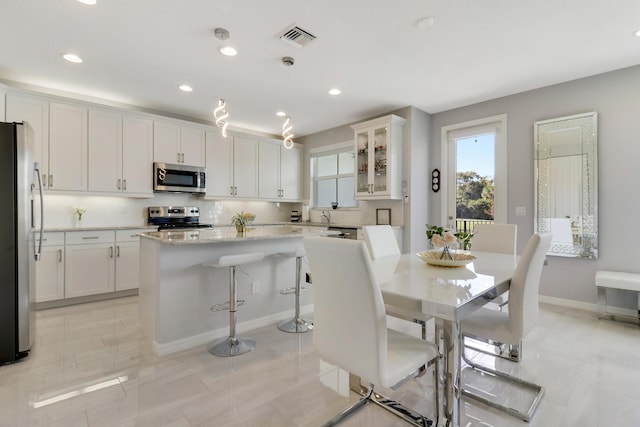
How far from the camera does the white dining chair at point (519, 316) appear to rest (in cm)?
161

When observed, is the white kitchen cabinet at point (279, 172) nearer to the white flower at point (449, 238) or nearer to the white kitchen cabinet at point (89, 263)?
the white kitchen cabinet at point (89, 263)

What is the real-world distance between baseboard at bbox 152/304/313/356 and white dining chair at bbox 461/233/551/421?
1.84 meters

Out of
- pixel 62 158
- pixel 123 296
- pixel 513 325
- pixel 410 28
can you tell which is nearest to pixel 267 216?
pixel 123 296

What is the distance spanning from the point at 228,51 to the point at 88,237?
280 cm

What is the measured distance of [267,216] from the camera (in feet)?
20.3

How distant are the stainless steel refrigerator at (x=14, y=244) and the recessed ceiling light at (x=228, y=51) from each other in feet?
5.49

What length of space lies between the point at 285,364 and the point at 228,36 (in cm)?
269

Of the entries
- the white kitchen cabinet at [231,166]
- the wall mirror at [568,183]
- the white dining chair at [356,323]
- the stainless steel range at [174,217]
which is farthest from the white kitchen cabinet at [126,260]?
the wall mirror at [568,183]

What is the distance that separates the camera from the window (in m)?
5.57

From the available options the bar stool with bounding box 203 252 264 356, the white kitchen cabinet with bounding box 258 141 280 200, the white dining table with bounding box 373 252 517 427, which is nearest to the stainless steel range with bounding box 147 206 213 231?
the white kitchen cabinet with bounding box 258 141 280 200

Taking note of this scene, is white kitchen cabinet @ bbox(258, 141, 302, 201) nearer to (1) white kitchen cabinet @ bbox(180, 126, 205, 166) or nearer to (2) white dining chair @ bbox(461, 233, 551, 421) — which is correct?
(1) white kitchen cabinet @ bbox(180, 126, 205, 166)

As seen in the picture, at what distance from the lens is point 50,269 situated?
357cm

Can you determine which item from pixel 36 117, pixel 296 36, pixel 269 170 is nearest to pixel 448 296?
pixel 296 36

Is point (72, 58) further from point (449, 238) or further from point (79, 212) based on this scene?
point (449, 238)
